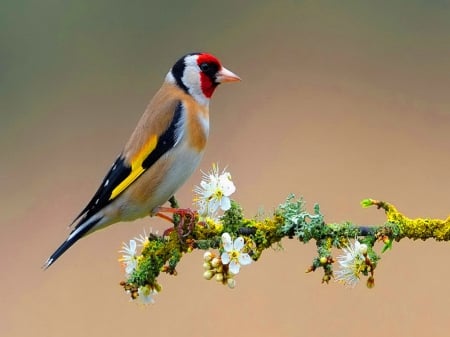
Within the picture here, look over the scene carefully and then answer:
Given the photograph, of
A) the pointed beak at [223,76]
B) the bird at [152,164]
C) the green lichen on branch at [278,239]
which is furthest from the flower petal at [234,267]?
the pointed beak at [223,76]

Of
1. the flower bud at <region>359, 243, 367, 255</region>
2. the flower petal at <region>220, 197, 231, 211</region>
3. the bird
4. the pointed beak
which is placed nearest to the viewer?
the flower bud at <region>359, 243, 367, 255</region>

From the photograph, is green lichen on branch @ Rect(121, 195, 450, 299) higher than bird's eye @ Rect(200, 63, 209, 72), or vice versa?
bird's eye @ Rect(200, 63, 209, 72)

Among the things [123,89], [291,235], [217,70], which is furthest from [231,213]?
[123,89]

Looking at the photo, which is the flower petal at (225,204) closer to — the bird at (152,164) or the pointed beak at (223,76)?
the bird at (152,164)

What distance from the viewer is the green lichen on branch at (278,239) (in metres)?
2.06

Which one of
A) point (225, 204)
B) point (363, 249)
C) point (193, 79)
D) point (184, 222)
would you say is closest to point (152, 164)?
point (193, 79)

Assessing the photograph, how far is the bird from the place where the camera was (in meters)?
2.90

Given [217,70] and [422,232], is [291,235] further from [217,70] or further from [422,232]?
[217,70]

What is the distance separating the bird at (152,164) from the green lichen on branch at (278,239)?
59 centimetres

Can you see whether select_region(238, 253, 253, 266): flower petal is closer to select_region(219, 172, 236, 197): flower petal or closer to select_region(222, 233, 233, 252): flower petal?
select_region(222, 233, 233, 252): flower petal

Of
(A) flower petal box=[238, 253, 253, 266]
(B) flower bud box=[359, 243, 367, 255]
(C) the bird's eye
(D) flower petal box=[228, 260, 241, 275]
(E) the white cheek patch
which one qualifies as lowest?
(D) flower petal box=[228, 260, 241, 275]

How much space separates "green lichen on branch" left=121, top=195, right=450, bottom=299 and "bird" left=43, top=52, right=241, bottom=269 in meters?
0.59

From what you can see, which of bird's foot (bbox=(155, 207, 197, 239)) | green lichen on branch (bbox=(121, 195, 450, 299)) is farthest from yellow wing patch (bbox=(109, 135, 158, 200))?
green lichen on branch (bbox=(121, 195, 450, 299))

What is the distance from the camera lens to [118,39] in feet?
25.7
